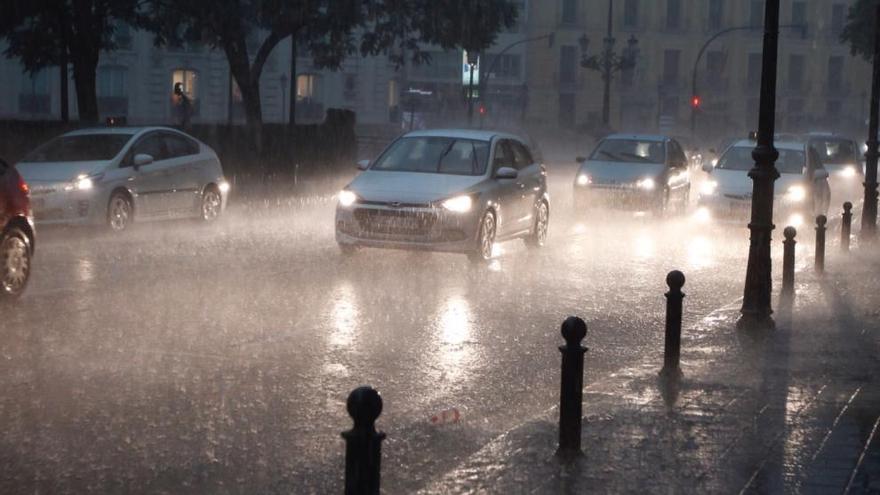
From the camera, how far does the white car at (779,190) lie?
2359cm

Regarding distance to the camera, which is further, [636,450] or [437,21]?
[437,21]

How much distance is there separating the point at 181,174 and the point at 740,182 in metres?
9.50

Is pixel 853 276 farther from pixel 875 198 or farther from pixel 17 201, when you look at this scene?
pixel 17 201

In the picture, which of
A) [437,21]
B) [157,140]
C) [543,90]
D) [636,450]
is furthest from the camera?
[543,90]

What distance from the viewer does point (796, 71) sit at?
335ft

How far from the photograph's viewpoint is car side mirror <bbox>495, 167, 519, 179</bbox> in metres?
17.1

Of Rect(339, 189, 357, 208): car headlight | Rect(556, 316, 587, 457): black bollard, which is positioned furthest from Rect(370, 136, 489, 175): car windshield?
Rect(556, 316, 587, 457): black bollard

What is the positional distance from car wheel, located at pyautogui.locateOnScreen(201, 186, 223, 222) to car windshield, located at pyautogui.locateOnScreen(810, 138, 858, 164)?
58.5ft

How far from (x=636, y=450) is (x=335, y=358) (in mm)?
3414

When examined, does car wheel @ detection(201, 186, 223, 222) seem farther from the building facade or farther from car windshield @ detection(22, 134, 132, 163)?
the building facade

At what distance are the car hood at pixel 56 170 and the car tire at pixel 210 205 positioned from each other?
2520 mm

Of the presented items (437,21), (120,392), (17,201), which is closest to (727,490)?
(120,392)

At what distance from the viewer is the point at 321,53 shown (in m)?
46.3

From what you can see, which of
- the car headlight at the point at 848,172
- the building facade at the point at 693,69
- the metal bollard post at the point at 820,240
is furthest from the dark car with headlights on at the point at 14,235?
the building facade at the point at 693,69
